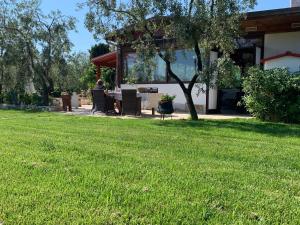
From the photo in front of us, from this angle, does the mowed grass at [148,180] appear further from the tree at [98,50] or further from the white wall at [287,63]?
Answer: the tree at [98,50]

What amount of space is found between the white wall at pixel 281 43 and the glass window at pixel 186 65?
8.55 feet

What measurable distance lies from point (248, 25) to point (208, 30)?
4.26m

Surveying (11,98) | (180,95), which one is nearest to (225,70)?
(180,95)

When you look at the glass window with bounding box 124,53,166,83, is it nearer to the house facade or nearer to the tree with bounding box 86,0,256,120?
the house facade

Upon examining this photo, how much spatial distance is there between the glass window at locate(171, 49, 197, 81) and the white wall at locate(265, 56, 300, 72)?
3.68 metres

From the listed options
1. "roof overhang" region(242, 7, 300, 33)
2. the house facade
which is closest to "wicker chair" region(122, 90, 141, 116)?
the house facade

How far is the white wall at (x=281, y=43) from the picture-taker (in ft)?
45.1

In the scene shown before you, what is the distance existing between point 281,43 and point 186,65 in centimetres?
346

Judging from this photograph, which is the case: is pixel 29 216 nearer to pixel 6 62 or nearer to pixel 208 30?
pixel 208 30

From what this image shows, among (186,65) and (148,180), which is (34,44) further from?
(148,180)

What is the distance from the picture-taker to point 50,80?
1895 cm

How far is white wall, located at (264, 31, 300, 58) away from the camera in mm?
13738

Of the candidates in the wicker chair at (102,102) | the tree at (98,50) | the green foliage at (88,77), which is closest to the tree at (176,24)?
the wicker chair at (102,102)

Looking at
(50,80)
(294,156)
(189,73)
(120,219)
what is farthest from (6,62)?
(120,219)
